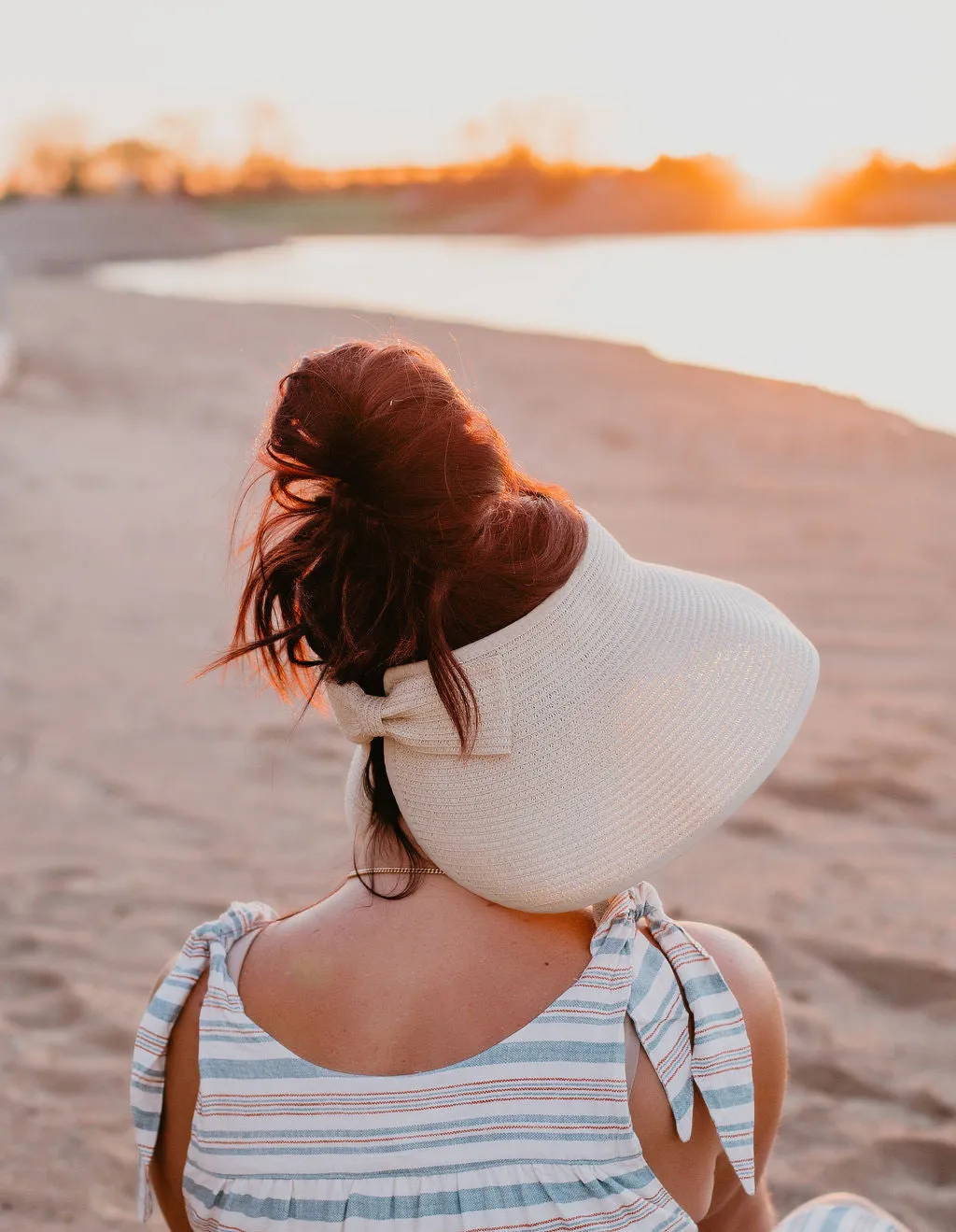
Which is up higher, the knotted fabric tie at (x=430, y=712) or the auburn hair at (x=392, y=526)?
the auburn hair at (x=392, y=526)

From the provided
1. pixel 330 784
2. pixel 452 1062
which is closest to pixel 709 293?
pixel 330 784

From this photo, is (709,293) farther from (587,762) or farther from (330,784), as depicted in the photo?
(587,762)

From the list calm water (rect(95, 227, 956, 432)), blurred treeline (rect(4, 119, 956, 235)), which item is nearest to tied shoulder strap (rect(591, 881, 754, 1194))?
calm water (rect(95, 227, 956, 432))

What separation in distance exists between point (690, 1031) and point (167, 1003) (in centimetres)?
49

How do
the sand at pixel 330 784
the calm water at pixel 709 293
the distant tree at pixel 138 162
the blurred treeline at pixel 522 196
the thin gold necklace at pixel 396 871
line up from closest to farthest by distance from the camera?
the thin gold necklace at pixel 396 871, the sand at pixel 330 784, the calm water at pixel 709 293, the blurred treeline at pixel 522 196, the distant tree at pixel 138 162

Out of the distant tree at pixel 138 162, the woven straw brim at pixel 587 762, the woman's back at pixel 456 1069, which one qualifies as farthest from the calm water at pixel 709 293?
the distant tree at pixel 138 162

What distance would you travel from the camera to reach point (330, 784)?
364cm

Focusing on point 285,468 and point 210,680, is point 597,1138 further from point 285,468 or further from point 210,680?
point 210,680

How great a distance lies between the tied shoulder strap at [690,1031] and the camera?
1099 mm

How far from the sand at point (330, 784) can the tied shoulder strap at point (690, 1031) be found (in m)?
0.80

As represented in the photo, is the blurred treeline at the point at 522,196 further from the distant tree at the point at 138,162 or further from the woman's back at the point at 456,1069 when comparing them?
the woman's back at the point at 456,1069

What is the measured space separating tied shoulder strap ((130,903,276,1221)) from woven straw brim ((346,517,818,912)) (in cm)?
23

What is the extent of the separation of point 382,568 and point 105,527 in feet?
19.1

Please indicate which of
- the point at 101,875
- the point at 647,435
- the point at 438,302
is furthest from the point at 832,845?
the point at 438,302
